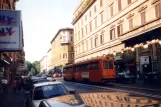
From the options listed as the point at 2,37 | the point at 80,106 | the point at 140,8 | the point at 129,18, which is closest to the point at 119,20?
the point at 129,18

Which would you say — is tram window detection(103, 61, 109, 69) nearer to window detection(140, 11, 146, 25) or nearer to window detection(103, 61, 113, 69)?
window detection(103, 61, 113, 69)

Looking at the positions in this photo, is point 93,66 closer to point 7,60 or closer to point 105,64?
point 105,64

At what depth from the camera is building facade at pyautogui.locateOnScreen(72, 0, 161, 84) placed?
25.4m

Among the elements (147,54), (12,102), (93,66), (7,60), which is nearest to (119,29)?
(147,54)

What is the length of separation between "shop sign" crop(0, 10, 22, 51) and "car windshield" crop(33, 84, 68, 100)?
37.0 feet

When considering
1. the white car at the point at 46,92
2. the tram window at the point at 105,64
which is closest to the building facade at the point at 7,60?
the tram window at the point at 105,64

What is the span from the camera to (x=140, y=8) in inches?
1120

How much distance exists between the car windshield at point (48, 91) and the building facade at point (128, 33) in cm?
1722

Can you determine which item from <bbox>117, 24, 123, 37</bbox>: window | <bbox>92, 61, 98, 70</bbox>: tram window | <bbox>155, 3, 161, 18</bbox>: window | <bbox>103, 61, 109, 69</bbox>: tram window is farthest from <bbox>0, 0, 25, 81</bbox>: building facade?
<bbox>117, 24, 123, 37</bbox>: window

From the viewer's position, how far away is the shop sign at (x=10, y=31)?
63.3 feet

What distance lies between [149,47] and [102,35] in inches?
609

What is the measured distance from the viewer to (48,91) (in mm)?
8648

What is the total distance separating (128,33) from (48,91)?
895 inches

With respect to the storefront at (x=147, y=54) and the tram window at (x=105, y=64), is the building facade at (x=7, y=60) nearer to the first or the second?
the tram window at (x=105, y=64)
